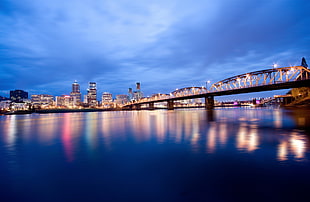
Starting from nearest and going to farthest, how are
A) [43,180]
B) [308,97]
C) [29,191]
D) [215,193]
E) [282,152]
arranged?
[215,193] < [29,191] < [43,180] < [282,152] < [308,97]

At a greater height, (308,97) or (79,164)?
(308,97)

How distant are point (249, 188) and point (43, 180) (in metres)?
7.24

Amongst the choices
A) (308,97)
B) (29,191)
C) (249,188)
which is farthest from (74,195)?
(308,97)

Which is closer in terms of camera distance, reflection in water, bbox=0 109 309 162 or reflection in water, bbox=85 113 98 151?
reflection in water, bbox=0 109 309 162

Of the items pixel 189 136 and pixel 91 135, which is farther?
pixel 91 135

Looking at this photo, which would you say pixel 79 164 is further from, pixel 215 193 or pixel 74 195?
pixel 215 193

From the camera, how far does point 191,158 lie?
959cm

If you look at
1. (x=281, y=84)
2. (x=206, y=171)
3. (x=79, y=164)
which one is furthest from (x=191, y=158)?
(x=281, y=84)

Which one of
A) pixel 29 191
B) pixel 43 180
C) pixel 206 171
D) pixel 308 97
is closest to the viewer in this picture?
pixel 29 191

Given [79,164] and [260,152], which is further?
[260,152]

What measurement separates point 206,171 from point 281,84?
70.4m

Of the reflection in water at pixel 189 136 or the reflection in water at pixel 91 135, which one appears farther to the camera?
the reflection in water at pixel 91 135

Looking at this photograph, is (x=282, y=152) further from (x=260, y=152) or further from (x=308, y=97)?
(x=308, y=97)

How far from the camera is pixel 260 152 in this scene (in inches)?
409
